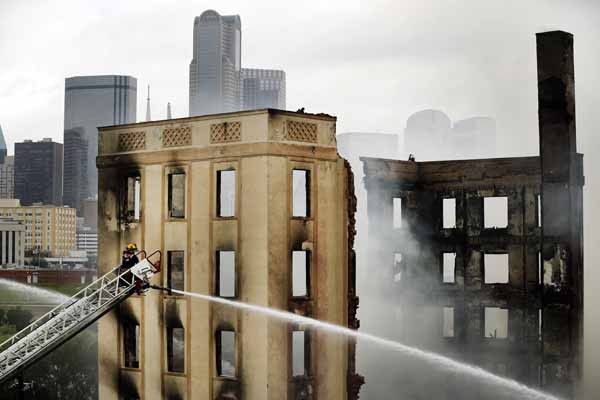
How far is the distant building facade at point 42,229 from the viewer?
591ft

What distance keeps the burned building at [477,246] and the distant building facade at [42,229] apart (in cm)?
14219

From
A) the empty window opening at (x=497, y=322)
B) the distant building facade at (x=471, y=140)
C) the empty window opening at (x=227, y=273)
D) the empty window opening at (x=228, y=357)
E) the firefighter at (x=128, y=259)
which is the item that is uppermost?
the distant building facade at (x=471, y=140)

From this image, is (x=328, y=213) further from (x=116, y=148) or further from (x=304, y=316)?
(x=116, y=148)

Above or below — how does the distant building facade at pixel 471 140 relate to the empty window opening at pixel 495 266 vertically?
above

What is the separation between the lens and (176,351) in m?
46.0

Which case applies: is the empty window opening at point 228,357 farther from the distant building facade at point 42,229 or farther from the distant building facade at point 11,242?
the distant building facade at point 42,229

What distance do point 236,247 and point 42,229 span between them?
166m

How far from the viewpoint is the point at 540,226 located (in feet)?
129

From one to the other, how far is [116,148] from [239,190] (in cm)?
554

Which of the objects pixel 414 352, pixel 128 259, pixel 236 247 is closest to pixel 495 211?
pixel 414 352

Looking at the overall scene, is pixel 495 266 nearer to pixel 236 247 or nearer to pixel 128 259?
pixel 236 247

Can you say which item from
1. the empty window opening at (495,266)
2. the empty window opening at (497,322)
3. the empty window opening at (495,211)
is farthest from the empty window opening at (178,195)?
the empty window opening at (495,211)

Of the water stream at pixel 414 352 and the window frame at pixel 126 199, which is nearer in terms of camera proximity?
the water stream at pixel 414 352

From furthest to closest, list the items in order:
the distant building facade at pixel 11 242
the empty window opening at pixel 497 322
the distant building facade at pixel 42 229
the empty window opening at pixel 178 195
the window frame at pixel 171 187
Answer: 1. the distant building facade at pixel 42 229
2. the distant building facade at pixel 11 242
3. the empty window opening at pixel 497 322
4. the empty window opening at pixel 178 195
5. the window frame at pixel 171 187
